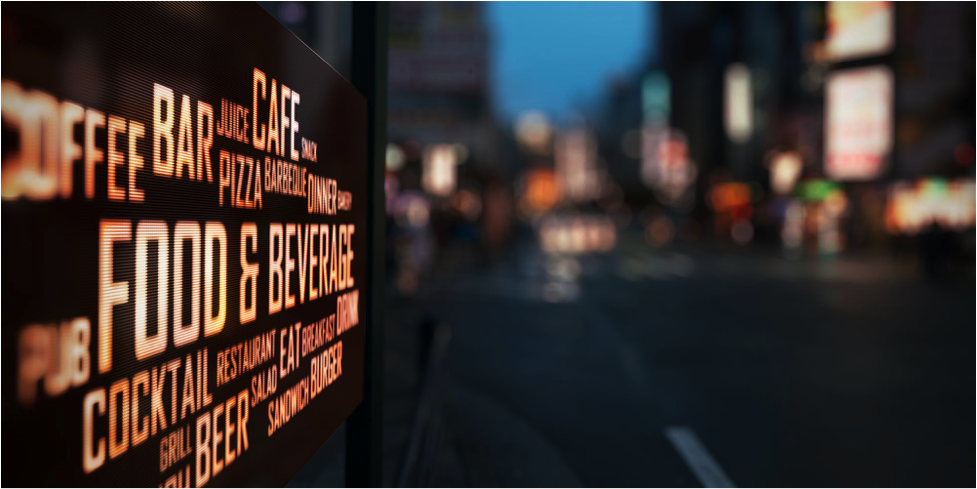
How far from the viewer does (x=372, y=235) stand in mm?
4262

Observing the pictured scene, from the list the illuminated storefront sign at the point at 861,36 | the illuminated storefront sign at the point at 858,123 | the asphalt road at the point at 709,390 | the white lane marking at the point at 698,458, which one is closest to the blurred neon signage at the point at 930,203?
the illuminated storefront sign at the point at 858,123

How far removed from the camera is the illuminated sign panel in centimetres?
164

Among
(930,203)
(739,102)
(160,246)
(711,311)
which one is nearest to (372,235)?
(160,246)

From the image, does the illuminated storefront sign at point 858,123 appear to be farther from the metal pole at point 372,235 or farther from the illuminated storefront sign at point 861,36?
the metal pole at point 372,235

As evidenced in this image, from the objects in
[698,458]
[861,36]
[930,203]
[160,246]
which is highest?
[861,36]

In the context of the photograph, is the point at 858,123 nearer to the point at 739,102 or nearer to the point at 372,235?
the point at 372,235

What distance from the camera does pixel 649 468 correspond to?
5.76 meters

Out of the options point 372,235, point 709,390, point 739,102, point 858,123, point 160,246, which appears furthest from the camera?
point 739,102

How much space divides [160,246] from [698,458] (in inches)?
186

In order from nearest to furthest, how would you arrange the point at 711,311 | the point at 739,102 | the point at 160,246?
the point at 160,246 < the point at 711,311 < the point at 739,102

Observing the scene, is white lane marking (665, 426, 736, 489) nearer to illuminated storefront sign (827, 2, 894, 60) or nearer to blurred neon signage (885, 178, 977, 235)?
illuminated storefront sign (827, 2, 894, 60)

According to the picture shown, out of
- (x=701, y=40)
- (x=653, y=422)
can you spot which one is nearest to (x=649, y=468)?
(x=653, y=422)

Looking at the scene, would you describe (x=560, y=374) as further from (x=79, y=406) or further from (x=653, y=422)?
(x=79, y=406)

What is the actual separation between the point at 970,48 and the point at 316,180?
1277 inches
